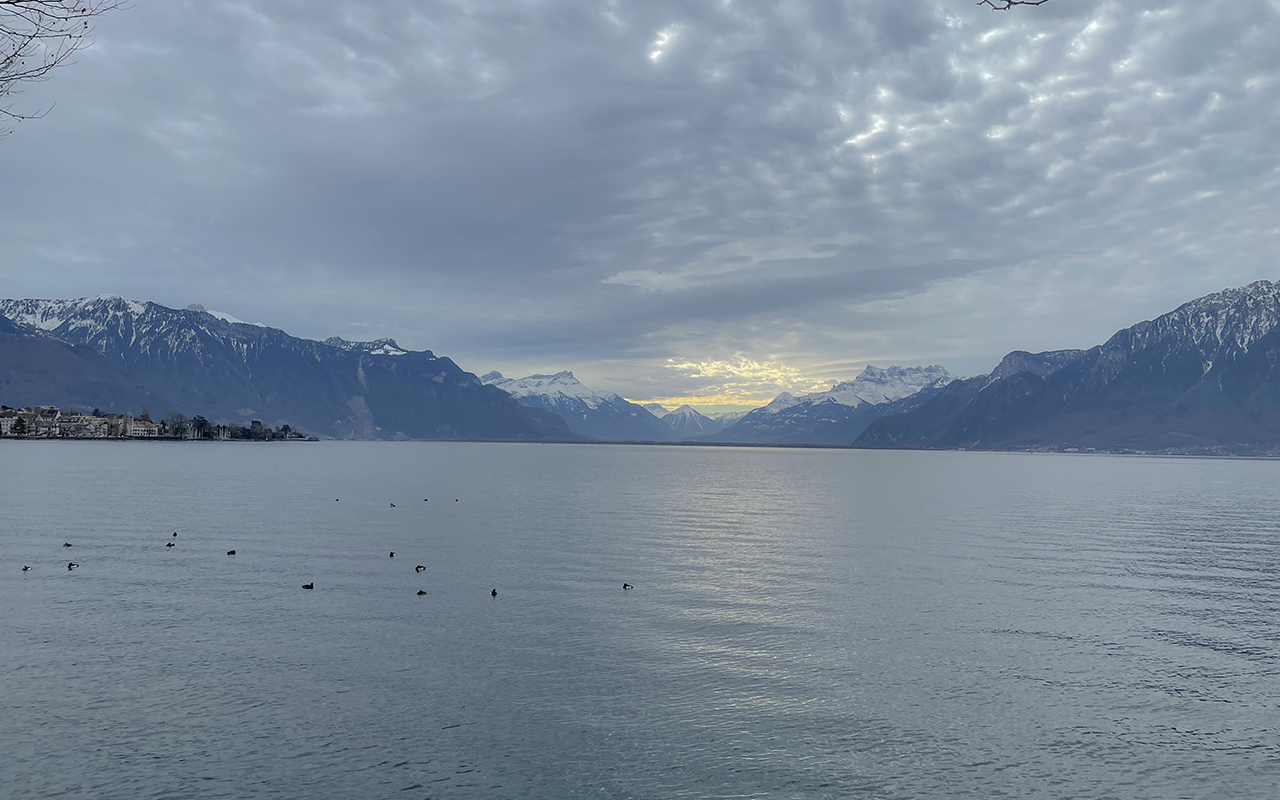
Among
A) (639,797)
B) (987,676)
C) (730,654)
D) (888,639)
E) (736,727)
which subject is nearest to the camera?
(639,797)

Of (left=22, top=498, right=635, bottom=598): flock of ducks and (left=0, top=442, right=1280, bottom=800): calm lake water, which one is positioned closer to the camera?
(left=0, top=442, right=1280, bottom=800): calm lake water

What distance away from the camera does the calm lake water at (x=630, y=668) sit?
2161 cm

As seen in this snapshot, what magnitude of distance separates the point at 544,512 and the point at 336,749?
74416 millimetres

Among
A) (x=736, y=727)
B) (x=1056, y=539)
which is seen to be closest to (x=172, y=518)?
(x=736, y=727)

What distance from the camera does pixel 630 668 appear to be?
3080cm

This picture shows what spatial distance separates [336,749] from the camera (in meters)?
22.8

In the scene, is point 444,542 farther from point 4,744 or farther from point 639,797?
point 639,797

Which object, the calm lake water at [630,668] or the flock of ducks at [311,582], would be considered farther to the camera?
the flock of ducks at [311,582]

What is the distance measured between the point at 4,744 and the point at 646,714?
19.2 m

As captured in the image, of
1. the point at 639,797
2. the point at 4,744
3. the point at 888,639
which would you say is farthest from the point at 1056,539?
the point at 4,744

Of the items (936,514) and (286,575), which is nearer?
(286,575)

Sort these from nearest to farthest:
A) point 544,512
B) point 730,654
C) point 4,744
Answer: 1. point 4,744
2. point 730,654
3. point 544,512

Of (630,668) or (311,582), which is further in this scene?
(311,582)

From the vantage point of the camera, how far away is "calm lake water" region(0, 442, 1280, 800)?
21.6 metres
